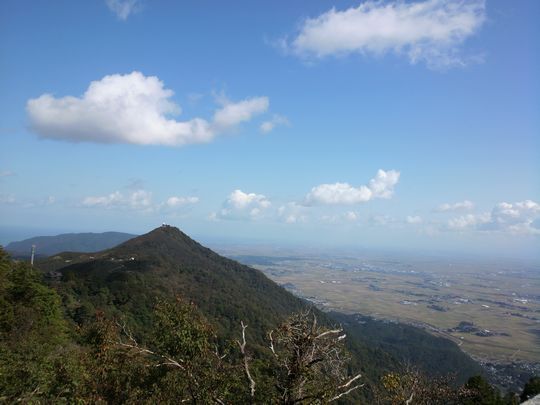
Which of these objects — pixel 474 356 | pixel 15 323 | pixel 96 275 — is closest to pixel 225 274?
pixel 96 275

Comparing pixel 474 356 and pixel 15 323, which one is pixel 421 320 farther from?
pixel 15 323

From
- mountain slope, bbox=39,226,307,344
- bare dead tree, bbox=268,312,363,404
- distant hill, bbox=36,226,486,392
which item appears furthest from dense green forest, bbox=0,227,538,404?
distant hill, bbox=36,226,486,392

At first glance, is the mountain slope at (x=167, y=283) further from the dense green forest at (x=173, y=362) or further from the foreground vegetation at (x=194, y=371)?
the foreground vegetation at (x=194, y=371)

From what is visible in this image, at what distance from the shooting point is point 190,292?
343 ft

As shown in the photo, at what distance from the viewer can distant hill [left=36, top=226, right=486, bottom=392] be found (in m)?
76.9

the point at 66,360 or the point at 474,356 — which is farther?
the point at 474,356

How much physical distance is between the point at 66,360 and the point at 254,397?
10185 millimetres

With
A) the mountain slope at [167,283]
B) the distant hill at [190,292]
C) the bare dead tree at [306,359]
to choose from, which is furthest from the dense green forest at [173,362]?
the distant hill at [190,292]

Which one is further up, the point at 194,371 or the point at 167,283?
the point at 194,371

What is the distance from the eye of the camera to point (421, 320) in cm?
17188

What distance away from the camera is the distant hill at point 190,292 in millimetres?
76938

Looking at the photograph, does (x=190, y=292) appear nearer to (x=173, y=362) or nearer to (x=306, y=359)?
(x=173, y=362)

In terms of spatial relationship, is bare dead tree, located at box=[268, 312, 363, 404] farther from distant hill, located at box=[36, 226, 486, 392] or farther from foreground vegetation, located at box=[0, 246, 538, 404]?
distant hill, located at box=[36, 226, 486, 392]

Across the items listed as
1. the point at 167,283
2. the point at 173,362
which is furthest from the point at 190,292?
the point at 173,362
